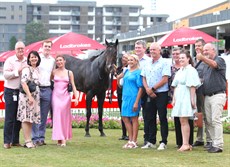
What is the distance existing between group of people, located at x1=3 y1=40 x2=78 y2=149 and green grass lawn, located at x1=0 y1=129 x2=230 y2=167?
32 centimetres

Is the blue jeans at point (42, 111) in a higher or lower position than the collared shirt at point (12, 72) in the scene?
lower

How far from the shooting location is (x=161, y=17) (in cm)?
13700

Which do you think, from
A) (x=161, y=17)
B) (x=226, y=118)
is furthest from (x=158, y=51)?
(x=161, y=17)

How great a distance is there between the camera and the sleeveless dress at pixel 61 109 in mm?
11008

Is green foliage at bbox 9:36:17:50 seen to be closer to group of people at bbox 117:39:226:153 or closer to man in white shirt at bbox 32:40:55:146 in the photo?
man in white shirt at bbox 32:40:55:146

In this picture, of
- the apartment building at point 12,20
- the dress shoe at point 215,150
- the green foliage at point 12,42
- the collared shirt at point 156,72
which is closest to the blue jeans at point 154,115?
the collared shirt at point 156,72

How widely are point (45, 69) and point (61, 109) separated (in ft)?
2.66

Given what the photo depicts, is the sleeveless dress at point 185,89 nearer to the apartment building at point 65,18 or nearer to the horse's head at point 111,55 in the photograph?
the horse's head at point 111,55

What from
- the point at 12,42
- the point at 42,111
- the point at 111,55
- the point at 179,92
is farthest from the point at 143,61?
the point at 12,42

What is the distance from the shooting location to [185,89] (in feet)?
33.5

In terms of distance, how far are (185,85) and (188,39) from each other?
996 cm

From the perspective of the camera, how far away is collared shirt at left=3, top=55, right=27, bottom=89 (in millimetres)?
10555

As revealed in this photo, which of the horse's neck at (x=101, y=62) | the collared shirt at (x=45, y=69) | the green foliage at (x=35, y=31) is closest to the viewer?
the collared shirt at (x=45, y=69)

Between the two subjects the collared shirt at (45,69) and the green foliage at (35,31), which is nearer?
the collared shirt at (45,69)
